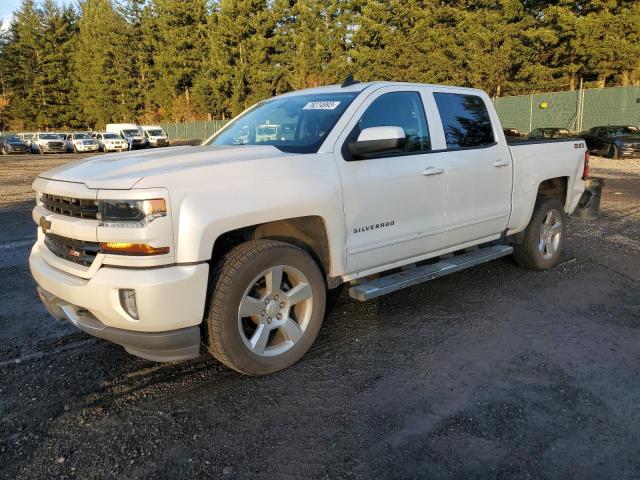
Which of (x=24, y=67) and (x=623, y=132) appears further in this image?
(x=24, y=67)

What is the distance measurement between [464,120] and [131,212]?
3252 mm

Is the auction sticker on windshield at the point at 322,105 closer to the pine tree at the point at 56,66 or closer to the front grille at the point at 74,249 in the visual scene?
the front grille at the point at 74,249

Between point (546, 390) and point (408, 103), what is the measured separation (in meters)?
2.46

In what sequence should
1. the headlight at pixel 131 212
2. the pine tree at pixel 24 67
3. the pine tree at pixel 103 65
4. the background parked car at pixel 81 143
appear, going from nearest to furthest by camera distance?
the headlight at pixel 131 212 → the background parked car at pixel 81 143 → the pine tree at pixel 103 65 → the pine tree at pixel 24 67

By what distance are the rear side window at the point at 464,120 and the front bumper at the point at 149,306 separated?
2690 mm

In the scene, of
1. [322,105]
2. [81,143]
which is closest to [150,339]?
[322,105]

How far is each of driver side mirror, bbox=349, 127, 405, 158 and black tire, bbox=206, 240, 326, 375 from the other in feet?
2.69

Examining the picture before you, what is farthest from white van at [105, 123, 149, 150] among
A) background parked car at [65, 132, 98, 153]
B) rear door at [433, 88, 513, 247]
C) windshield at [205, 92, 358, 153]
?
rear door at [433, 88, 513, 247]

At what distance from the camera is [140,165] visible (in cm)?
324

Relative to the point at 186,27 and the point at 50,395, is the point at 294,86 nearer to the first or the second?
the point at 186,27

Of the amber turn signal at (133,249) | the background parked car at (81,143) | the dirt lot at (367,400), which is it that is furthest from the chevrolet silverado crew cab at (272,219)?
the background parked car at (81,143)

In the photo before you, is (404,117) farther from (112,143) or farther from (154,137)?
(154,137)

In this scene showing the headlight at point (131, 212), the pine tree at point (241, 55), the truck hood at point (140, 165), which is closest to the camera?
the headlight at point (131, 212)

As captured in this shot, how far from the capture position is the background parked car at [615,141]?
21.4 m
